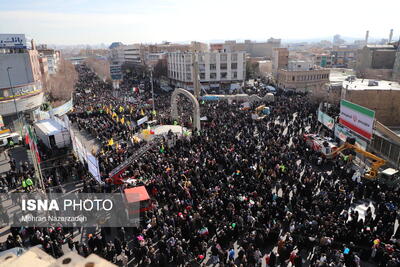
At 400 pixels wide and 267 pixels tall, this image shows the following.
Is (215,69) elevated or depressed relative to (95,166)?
elevated

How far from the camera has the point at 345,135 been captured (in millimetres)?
19484

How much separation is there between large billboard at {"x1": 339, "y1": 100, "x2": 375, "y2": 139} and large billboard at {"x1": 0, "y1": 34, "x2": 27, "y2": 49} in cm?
3130

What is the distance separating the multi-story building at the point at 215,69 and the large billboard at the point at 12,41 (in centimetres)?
2996

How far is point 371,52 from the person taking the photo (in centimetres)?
5319

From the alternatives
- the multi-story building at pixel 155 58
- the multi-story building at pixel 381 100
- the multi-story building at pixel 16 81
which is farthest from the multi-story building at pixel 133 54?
the multi-story building at pixel 381 100

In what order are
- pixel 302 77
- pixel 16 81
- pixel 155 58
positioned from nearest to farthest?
1. pixel 16 81
2. pixel 302 77
3. pixel 155 58

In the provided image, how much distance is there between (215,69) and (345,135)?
129 ft

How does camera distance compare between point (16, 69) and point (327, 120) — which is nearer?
point (327, 120)

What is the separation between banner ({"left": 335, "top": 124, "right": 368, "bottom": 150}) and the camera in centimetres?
1808

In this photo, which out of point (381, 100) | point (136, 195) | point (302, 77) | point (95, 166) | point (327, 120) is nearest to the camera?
point (136, 195)

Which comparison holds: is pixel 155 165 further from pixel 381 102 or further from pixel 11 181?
pixel 381 102

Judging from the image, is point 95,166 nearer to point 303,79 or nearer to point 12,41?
point 12,41

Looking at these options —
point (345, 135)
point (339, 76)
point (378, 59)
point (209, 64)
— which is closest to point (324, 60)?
point (378, 59)

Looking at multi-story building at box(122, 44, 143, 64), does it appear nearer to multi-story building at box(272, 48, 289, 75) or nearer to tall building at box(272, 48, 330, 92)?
multi-story building at box(272, 48, 289, 75)
